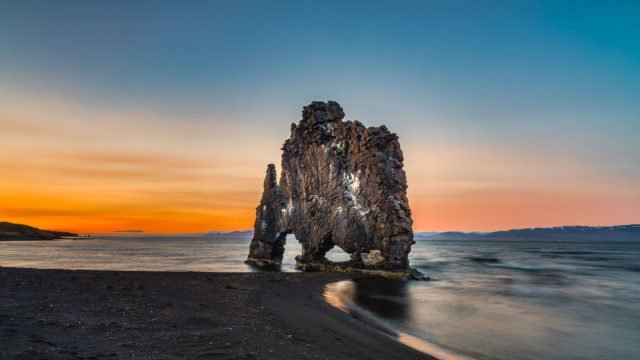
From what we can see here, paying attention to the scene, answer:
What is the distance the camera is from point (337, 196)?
4678cm

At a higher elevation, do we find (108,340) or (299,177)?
(299,177)

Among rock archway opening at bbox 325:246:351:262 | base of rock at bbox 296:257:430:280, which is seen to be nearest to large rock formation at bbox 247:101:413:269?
base of rock at bbox 296:257:430:280

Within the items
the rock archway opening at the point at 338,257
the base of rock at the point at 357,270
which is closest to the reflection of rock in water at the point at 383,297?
the base of rock at the point at 357,270

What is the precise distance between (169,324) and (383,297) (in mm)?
17010

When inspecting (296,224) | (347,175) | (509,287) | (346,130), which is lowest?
(509,287)

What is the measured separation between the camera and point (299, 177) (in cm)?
5338

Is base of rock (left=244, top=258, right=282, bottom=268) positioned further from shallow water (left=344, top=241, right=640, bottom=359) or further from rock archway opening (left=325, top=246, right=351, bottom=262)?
shallow water (left=344, top=241, right=640, bottom=359)

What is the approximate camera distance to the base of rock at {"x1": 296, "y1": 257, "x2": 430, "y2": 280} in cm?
3822

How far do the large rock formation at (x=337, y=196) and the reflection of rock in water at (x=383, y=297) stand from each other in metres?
5.71

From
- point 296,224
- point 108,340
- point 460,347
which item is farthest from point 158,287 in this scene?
point 296,224

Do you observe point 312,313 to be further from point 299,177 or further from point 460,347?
point 299,177

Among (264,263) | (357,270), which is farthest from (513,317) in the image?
(264,263)

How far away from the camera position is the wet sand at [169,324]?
8789 mm

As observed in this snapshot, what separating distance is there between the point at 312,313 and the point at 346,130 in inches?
1232
